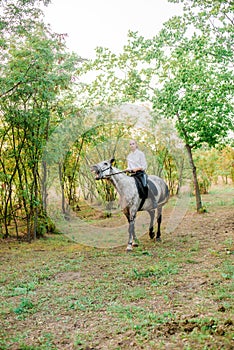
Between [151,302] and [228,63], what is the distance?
20.7 feet

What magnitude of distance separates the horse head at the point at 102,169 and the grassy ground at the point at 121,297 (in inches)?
67.7

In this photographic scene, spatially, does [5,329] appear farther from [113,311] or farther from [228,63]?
[228,63]

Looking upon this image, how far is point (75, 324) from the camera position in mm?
4316

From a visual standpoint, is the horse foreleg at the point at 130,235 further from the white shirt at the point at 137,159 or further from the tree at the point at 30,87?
the tree at the point at 30,87

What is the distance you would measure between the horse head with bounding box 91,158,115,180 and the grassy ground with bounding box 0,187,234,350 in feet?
5.64

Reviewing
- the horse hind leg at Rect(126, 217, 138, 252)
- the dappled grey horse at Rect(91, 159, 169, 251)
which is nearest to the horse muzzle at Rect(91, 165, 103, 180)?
the dappled grey horse at Rect(91, 159, 169, 251)

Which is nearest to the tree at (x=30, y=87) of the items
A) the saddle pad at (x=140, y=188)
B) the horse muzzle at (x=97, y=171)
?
the horse muzzle at (x=97, y=171)

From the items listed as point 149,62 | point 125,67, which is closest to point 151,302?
point 149,62

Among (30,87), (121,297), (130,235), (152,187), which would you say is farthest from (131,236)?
(30,87)

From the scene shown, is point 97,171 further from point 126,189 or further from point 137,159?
point 137,159

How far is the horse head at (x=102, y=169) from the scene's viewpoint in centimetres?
775

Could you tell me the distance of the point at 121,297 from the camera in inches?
201

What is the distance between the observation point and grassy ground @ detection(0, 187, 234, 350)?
378cm

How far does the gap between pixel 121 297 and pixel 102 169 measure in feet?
10.8
